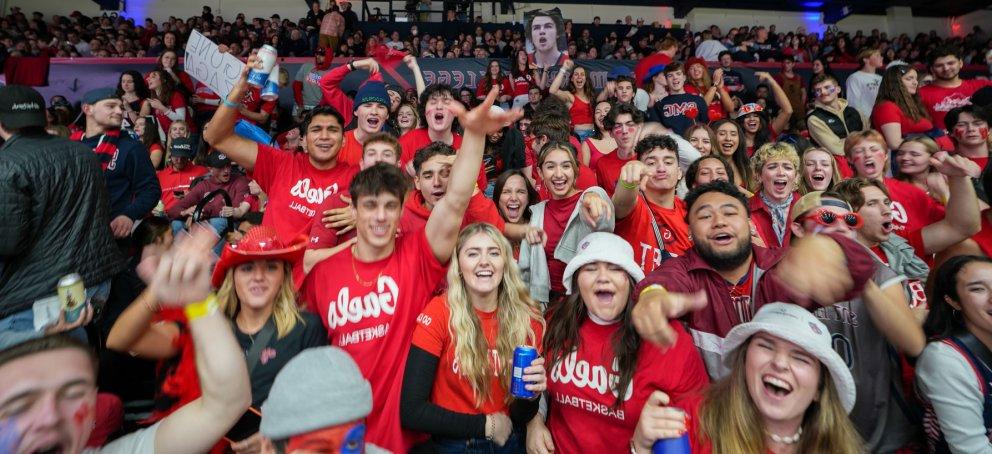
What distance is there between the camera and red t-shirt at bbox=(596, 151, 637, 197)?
466 centimetres

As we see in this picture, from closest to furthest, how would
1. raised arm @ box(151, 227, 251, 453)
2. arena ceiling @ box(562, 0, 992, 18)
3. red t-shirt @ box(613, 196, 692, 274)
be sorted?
1. raised arm @ box(151, 227, 251, 453)
2. red t-shirt @ box(613, 196, 692, 274)
3. arena ceiling @ box(562, 0, 992, 18)

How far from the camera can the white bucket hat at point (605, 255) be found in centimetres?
236

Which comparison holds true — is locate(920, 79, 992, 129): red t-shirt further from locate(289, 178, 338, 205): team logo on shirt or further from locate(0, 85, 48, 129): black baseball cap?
locate(0, 85, 48, 129): black baseball cap

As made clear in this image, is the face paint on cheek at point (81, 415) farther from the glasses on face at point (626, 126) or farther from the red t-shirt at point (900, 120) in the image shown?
the red t-shirt at point (900, 120)


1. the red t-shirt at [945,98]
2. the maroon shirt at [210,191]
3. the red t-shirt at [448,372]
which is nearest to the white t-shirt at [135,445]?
the red t-shirt at [448,372]

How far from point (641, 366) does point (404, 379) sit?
1.05 meters

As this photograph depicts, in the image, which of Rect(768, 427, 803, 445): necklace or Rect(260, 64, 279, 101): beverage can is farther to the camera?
Rect(260, 64, 279, 101): beverage can

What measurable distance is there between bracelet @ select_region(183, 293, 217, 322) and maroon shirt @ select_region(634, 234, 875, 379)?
1689mm

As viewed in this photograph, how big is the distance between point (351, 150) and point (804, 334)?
3572mm

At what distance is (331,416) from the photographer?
1.28 m

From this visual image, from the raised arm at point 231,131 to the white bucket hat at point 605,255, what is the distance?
2209 millimetres

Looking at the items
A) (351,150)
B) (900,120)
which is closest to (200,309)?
(351,150)

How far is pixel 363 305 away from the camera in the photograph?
2.47 meters

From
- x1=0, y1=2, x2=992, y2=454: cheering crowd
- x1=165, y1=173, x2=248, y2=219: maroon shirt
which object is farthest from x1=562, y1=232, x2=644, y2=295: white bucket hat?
x1=165, y1=173, x2=248, y2=219: maroon shirt
